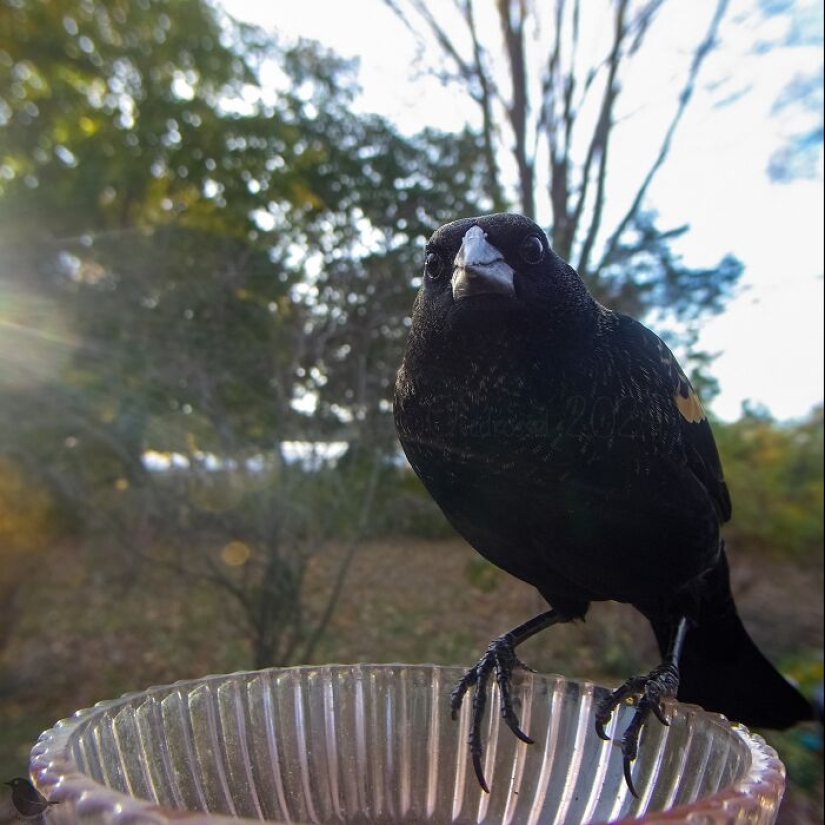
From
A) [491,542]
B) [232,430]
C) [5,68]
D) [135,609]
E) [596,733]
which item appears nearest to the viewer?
[596,733]

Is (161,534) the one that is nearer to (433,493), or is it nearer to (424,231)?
(424,231)

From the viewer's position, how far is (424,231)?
13.7 ft

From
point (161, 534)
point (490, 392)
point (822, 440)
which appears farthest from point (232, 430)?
point (490, 392)

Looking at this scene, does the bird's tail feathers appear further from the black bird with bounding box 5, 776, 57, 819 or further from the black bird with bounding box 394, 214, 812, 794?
the black bird with bounding box 5, 776, 57, 819

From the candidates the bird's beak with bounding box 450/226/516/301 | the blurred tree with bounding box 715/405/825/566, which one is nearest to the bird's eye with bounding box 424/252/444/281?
the bird's beak with bounding box 450/226/516/301

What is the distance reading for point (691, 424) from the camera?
142cm

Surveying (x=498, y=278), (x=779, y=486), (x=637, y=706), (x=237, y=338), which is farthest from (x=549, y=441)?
(x=779, y=486)

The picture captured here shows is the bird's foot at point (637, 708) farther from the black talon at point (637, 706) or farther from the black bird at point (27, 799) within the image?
the black bird at point (27, 799)

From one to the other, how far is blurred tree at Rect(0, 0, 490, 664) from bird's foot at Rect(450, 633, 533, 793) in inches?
127

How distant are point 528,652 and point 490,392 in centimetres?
445

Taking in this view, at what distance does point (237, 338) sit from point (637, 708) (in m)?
4.33

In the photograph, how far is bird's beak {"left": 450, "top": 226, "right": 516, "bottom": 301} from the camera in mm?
1073

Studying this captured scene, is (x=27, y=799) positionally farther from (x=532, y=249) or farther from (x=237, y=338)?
(x=237, y=338)

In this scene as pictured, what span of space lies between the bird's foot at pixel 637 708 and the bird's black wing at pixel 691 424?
0.42 metres
